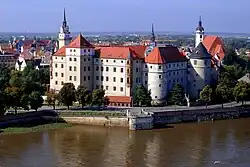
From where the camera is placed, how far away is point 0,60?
59.9 metres

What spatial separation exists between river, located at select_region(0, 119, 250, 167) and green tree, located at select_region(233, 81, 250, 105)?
4716 millimetres

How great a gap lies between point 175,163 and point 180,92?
14.2m

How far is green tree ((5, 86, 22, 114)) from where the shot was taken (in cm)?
3045

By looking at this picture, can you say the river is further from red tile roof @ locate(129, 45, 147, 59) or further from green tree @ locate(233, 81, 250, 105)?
red tile roof @ locate(129, 45, 147, 59)

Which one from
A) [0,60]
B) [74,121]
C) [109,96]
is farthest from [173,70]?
[0,60]

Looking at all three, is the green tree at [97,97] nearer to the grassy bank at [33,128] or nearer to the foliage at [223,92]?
the grassy bank at [33,128]

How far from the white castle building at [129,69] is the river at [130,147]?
244 inches

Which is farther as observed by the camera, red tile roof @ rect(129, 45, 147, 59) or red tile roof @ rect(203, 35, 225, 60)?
red tile roof @ rect(203, 35, 225, 60)

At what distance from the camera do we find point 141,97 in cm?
3509

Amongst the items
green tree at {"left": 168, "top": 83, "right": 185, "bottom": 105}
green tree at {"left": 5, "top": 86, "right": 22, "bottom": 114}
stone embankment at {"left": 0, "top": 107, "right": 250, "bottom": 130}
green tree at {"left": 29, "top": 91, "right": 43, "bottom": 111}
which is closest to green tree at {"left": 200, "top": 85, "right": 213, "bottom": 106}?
green tree at {"left": 168, "top": 83, "right": 185, "bottom": 105}

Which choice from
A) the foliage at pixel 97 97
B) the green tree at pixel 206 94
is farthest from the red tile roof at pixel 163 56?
the foliage at pixel 97 97

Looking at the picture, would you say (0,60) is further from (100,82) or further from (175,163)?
(175,163)

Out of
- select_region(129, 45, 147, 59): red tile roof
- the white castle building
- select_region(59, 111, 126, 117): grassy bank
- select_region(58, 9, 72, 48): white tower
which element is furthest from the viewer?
select_region(58, 9, 72, 48): white tower

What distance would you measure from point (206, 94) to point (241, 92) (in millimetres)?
2290
